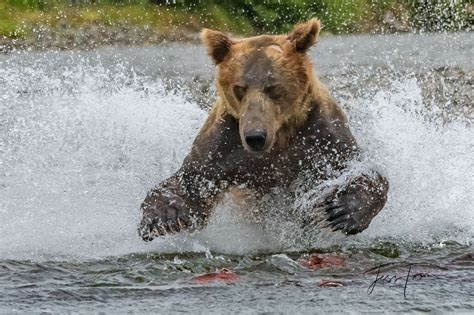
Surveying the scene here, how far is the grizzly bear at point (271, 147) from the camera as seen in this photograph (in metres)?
6.93

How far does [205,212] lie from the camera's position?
7246mm

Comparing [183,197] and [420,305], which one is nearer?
[420,305]

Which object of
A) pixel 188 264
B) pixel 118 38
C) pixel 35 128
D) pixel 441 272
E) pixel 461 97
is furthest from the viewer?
pixel 118 38

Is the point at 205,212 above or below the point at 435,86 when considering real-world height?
below

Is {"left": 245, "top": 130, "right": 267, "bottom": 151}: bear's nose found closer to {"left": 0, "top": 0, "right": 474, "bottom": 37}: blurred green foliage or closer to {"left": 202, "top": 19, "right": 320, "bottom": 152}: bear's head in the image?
{"left": 202, "top": 19, "right": 320, "bottom": 152}: bear's head

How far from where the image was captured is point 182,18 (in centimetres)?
2783

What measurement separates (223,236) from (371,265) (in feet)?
4.13

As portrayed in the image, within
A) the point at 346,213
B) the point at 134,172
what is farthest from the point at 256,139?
the point at 134,172

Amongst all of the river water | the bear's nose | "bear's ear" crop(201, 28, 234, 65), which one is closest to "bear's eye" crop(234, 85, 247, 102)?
"bear's ear" crop(201, 28, 234, 65)

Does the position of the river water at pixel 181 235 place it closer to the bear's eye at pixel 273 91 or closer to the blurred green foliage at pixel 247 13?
the bear's eye at pixel 273 91

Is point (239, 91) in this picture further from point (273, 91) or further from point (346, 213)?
point (346, 213)

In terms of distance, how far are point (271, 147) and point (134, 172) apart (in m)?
2.27

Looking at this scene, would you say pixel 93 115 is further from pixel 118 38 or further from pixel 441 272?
pixel 118 38

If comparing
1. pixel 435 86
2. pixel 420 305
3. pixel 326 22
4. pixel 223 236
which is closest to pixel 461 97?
pixel 435 86
